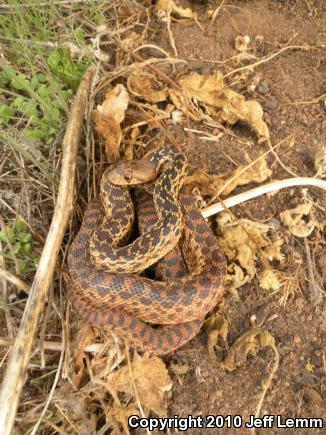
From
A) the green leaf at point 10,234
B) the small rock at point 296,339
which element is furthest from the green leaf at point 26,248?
the small rock at point 296,339

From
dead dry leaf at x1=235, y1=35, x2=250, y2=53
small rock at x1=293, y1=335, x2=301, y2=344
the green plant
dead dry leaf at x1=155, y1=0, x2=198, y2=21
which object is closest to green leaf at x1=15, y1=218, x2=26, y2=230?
the green plant

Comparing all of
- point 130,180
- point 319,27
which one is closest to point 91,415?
point 130,180

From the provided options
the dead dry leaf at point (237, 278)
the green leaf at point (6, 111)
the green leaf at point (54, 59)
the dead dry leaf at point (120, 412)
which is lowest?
the dead dry leaf at point (120, 412)

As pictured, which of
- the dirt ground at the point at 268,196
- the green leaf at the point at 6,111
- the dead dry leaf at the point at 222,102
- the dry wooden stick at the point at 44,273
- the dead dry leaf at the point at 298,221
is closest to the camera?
the dry wooden stick at the point at 44,273

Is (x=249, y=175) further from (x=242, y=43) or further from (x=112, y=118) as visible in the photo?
(x=242, y=43)

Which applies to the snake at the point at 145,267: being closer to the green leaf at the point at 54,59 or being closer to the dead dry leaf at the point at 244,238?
the dead dry leaf at the point at 244,238
